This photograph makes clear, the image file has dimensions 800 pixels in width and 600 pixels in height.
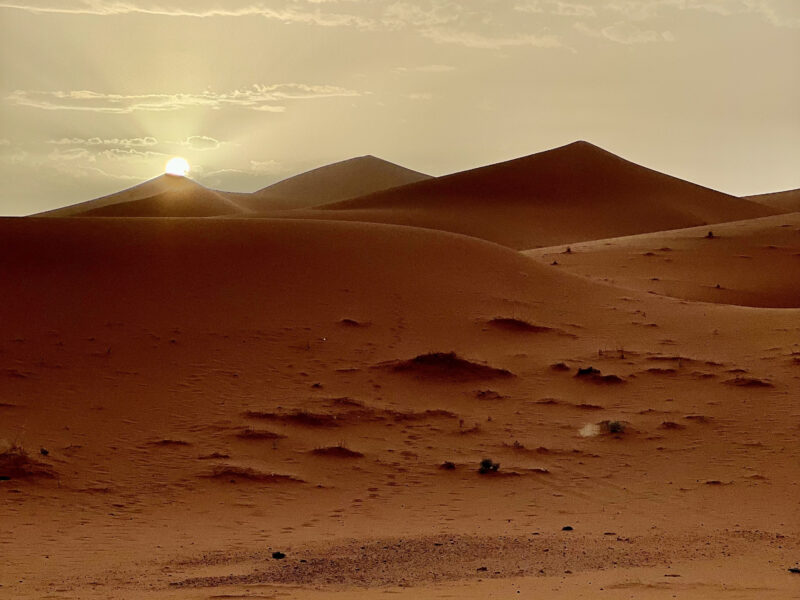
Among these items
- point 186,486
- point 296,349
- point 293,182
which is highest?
point 293,182

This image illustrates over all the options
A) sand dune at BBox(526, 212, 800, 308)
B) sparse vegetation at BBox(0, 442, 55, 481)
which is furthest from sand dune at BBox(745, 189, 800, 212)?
sparse vegetation at BBox(0, 442, 55, 481)

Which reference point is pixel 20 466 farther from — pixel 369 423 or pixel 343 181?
pixel 343 181

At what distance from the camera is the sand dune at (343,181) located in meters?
113

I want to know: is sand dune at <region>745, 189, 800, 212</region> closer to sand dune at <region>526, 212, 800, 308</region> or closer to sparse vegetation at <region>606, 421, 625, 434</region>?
sand dune at <region>526, 212, 800, 308</region>

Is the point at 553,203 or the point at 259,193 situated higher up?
the point at 259,193

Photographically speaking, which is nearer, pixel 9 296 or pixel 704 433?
pixel 704 433

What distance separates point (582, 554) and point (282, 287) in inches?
544

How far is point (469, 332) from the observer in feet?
65.4

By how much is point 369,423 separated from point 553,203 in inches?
2002

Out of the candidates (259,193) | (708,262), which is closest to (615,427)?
(708,262)

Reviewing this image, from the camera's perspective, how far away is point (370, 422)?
1530 centimetres

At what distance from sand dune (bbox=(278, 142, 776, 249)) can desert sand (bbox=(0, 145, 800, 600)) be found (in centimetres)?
2931

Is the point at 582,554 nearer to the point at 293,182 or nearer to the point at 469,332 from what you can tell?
the point at 469,332

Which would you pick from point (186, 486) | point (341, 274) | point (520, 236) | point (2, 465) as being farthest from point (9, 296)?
point (520, 236)
